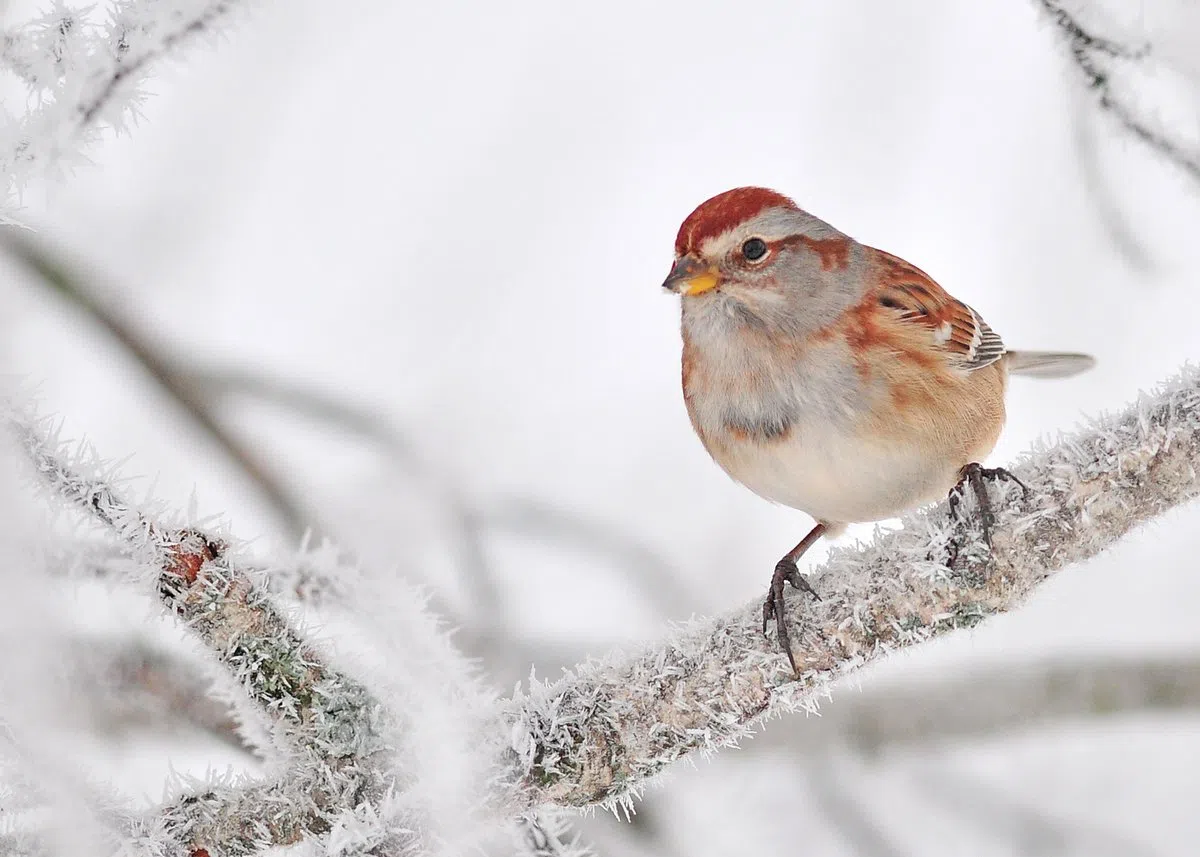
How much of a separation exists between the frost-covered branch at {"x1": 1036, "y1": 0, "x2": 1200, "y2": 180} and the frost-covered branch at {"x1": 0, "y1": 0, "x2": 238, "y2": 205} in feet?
3.60

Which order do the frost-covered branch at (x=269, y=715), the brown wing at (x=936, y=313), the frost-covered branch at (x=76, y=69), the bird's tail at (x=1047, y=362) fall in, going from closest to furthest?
the frost-covered branch at (x=76, y=69) < the frost-covered branch at (x=269, y=715) < the brown wing at (x=936, y=313) < the bird's tail at (x=1047, y=362)

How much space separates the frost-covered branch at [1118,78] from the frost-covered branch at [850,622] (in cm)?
31

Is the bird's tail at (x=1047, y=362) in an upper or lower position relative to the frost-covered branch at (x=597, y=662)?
upper

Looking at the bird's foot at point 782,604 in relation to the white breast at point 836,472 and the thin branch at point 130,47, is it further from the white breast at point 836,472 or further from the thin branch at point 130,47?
the thin branch at point 130,47

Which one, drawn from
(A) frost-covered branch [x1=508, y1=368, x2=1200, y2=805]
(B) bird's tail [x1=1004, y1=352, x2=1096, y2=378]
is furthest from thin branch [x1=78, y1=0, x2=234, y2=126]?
(B) bird's tail [x1=1004, y1=352, x2=1096, y2=378]

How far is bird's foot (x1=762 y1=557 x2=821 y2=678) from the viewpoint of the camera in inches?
60.4

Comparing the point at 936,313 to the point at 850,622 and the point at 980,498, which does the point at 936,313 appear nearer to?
the point at 980,498

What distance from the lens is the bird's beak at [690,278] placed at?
205cm

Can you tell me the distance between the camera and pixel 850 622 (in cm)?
153

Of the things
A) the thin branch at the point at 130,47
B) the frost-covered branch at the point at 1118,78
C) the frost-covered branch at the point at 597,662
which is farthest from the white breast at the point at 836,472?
the thin branch at the point at 130,47

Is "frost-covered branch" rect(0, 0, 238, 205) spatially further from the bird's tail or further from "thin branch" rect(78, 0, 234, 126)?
the bird's tail

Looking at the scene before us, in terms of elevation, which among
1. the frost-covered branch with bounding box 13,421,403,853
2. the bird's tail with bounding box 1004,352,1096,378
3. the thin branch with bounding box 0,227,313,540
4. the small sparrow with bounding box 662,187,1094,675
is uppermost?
the thin branch with bounding box 0,227,313,540

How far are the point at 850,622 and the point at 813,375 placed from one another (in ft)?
2.08

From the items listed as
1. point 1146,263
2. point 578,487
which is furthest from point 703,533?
point 1146,263
